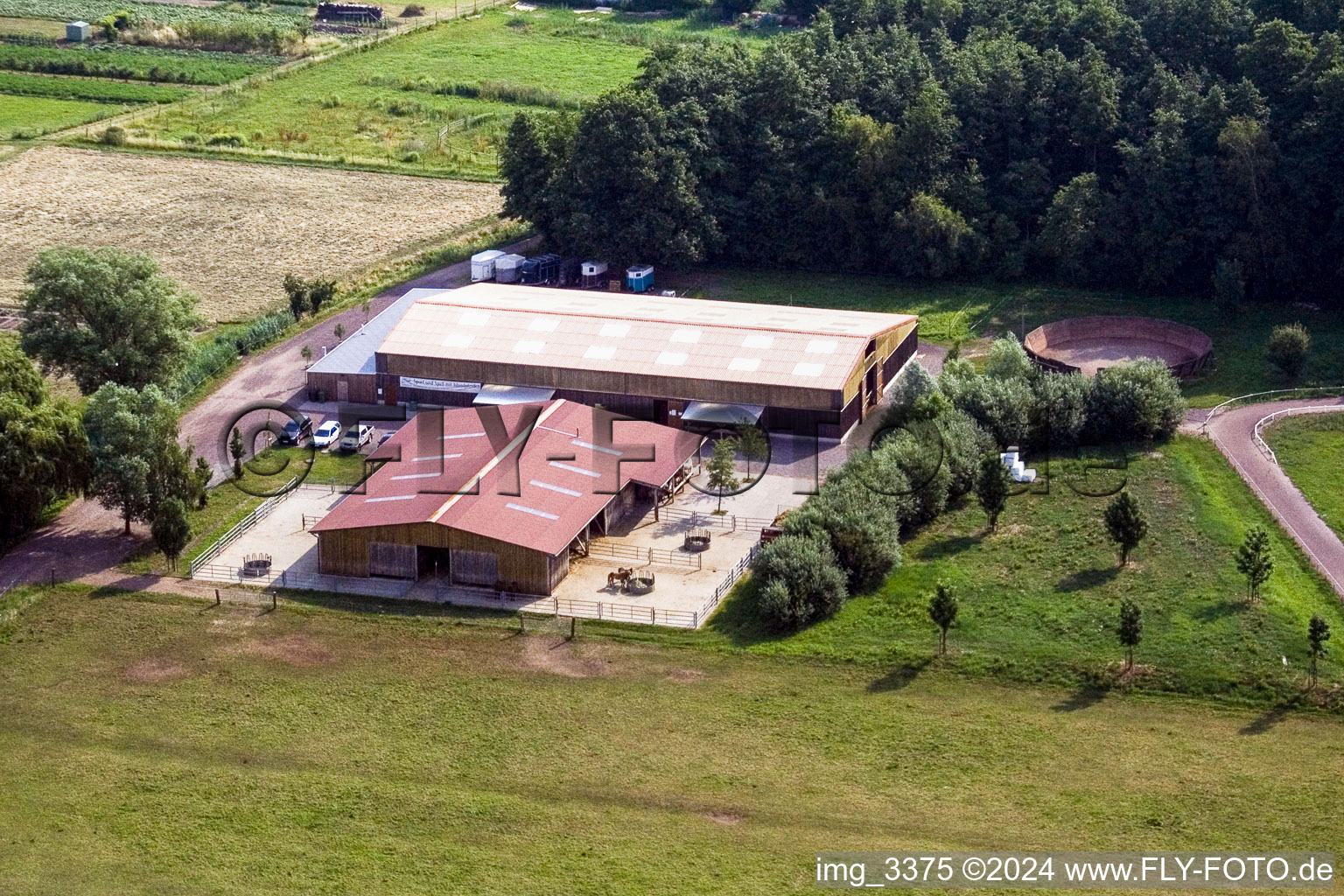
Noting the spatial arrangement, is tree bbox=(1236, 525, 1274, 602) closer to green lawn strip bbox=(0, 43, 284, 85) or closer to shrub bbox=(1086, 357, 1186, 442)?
shrub bbox=(1086, 357, 1186, 442)

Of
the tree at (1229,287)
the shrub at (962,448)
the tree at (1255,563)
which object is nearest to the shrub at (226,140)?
the shrub at (962,448)

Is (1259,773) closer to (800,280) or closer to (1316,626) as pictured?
(1316,626)

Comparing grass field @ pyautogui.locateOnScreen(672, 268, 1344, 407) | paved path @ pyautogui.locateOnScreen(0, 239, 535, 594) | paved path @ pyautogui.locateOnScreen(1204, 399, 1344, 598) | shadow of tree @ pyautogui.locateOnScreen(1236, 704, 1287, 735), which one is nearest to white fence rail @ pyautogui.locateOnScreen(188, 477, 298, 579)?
paved path @ pyautogui.locateOnScreen(0, 239, 535, 594)

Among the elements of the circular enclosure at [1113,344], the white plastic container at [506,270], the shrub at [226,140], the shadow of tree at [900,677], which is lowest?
the shadow of tree at [900,677]

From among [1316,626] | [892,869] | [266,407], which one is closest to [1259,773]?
[1316,626]

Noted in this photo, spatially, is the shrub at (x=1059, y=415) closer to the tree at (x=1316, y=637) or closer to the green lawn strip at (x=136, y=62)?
the tree at (x=1316, y=637)
